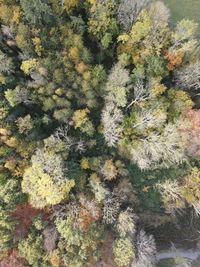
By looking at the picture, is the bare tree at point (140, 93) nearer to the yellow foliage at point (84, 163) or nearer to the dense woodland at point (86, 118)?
the dense woodland at point (86, 118)

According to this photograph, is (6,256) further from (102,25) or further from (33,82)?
(102,25)

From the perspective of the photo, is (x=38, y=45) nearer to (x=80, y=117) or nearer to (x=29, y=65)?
(x=29, y=65)

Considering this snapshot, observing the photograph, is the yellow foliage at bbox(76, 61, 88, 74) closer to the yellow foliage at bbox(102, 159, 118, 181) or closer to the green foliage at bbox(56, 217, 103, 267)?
the yellow foliage at bbox(102, 159, 118, 181)

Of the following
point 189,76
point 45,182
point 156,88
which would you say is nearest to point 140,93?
point 156,88

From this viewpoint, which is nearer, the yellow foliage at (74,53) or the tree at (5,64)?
the tree at (5,64)

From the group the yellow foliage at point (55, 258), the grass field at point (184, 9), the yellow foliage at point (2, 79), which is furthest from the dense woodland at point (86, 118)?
the grass field at point (184, 9)
